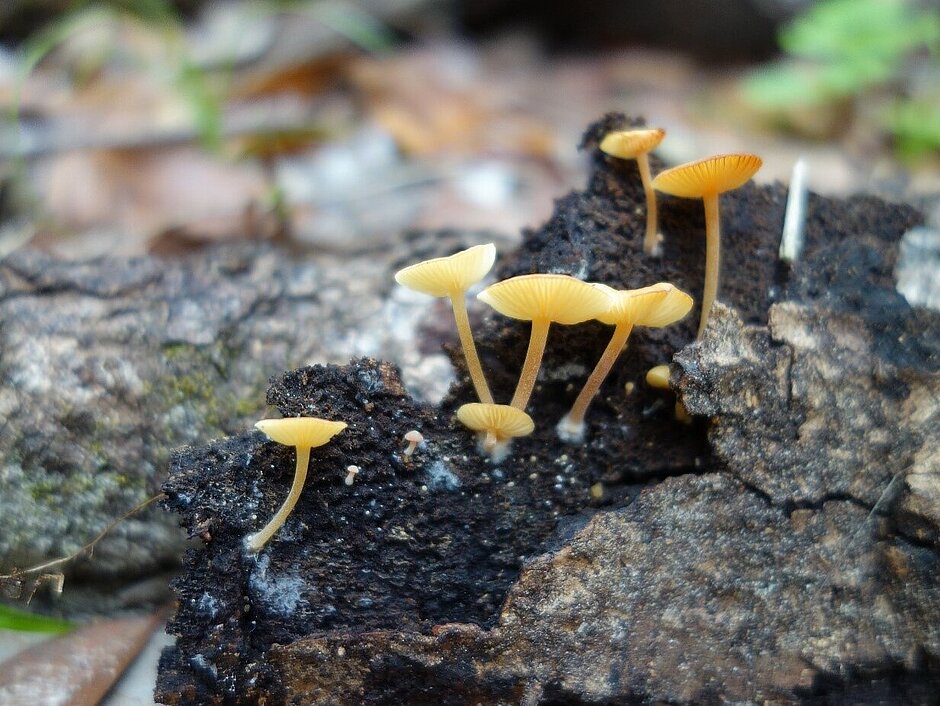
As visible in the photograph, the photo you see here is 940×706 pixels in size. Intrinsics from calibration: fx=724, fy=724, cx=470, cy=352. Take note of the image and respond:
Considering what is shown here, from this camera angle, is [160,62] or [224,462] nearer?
[224,462]

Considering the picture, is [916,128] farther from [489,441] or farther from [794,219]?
[489,441]

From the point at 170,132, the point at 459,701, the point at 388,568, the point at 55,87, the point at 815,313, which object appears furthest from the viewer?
the point at 55,87

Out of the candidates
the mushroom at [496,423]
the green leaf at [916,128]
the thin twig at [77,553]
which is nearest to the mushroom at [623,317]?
the mushroom at [496,423]

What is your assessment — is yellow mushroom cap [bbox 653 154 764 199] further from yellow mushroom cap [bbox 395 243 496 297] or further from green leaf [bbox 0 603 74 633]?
green leaf [bbox 0 603 74 633]

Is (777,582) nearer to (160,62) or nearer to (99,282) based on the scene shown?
(99,282)

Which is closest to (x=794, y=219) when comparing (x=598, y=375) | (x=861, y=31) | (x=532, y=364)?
(x=598, y=375)

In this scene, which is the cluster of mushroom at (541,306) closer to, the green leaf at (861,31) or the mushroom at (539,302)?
the mushroom at (539,302)

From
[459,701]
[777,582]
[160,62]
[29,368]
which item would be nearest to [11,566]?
[29,368]
